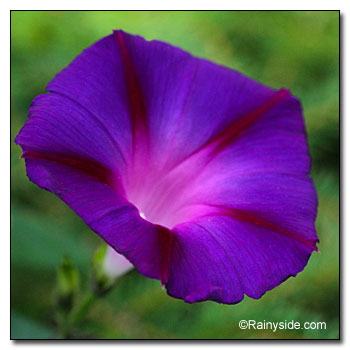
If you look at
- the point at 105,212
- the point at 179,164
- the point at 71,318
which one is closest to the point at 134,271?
the point at 71,318

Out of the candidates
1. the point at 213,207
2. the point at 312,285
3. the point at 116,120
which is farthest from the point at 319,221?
the point at 116,120

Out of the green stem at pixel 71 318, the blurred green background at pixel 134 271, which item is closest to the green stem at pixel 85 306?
the green stem at pixel 71 318

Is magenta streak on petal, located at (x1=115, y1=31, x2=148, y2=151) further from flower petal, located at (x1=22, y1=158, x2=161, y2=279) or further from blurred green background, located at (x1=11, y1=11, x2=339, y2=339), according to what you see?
blurred green background, located at (x1=11, y1=11, x2=339, y2=339)

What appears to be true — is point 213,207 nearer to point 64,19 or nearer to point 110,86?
point 110,86

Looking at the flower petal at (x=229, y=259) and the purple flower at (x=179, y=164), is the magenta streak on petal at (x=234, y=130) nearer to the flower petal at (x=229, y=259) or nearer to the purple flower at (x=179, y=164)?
the purple flower at (x=179, y=164)

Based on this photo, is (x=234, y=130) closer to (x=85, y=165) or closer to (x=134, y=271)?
(x=85, y=165)
